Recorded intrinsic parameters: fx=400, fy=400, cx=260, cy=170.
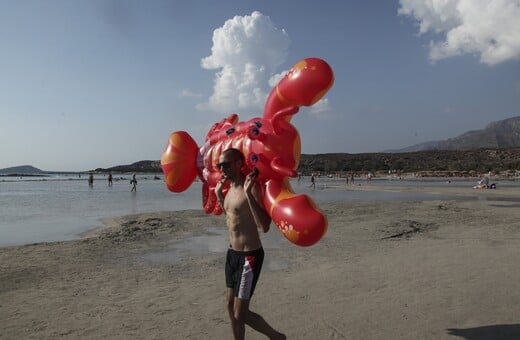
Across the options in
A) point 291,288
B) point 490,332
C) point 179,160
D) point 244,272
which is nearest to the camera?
point 244,272

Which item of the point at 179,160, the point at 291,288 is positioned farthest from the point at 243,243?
the point at 291,288

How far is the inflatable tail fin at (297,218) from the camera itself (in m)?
3.22

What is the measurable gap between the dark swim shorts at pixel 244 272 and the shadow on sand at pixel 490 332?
7.90ft

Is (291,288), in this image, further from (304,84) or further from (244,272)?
(304,84)

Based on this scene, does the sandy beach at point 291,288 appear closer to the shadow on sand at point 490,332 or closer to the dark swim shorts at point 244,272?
the shadow on sand at point 490,332

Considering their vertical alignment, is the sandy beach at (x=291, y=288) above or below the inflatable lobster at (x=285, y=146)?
below

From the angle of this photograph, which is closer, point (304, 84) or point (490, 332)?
point (304, 84)

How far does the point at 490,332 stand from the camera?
171 inches

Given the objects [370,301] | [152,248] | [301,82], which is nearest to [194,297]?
[370,301]

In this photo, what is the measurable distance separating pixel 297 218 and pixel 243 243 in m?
0.70

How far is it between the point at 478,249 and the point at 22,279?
28.1 ft

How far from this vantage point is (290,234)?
3.29 meters

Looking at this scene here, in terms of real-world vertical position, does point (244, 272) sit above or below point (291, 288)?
above

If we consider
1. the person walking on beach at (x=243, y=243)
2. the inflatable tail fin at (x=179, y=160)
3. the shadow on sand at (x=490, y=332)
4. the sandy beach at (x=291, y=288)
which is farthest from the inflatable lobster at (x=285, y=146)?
the shadow on sand at (x=490, y=332)
